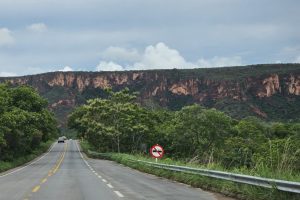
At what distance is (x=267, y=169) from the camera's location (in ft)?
42.9

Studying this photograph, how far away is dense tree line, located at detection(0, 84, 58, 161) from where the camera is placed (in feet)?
134

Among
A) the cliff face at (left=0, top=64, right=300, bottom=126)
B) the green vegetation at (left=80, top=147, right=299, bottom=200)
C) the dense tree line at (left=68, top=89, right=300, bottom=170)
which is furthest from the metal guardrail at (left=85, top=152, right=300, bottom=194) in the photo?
the cliff face at (left=0, top=64, right=300, bottom=126)

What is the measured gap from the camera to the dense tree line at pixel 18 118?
134 ft

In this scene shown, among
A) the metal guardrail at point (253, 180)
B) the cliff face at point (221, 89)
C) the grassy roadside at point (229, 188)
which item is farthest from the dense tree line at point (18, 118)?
the cliff face at point (221, 89)

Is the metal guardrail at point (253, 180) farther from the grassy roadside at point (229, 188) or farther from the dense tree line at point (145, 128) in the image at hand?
the dense tree line at point (145, 128)

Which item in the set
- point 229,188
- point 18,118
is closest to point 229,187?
point 229,188

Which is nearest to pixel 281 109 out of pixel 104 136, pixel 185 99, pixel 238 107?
pixel 238 107

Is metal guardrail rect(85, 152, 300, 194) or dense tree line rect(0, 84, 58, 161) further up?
dense tree line rect(0, 84, 58, 161)

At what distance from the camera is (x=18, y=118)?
42.7m

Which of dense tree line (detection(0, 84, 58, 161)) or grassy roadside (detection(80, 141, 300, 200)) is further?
dense tree line (detection(0, 84, 58, 161))

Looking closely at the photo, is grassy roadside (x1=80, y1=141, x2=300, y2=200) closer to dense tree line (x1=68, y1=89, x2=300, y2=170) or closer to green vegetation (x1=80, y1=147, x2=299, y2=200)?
green vegetation (x1=80, y1=147, x2=299, y2=200)

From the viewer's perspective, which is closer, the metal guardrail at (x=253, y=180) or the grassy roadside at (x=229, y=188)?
the metal guardrail at (x=253, y=180)

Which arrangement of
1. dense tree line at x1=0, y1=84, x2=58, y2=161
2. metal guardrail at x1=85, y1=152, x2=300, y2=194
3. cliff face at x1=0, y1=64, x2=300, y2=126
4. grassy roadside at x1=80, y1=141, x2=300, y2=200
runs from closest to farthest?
metal guardrail at x1=85, y1=152, x2=300, y2=194, grassy roadside at x1=80, y1=141, x2=300, y2=200, dense tree line at x1=0, y1=84, x2=58, y2=161, cliff face at x1=0, y1=64, x2=300, y2=126

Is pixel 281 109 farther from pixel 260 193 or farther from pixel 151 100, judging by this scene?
pixel 260 193
